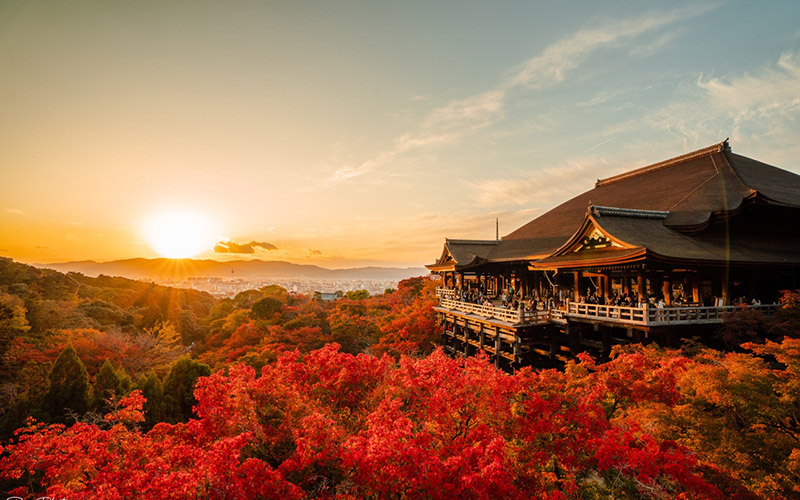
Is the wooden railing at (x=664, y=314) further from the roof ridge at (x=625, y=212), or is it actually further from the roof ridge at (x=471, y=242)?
the roof ridge at (x=471, y=242)

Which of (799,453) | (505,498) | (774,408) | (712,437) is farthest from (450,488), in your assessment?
(774,408)

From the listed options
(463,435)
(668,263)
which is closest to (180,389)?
(463,435)

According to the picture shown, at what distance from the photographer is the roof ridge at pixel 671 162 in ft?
68.7

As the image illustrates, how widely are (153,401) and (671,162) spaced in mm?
35871

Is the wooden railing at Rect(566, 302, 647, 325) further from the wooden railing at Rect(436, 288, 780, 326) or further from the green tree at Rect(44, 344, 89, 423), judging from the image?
the green tree at Rect(44, 344, 89, 423)

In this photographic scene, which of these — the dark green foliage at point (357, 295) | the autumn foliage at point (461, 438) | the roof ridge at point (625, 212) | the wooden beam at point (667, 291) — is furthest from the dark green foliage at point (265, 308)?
the wooden beam at point (667, 291)

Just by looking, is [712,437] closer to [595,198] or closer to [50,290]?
[595,198]

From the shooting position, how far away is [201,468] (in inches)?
223

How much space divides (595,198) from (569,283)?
10.1 metres

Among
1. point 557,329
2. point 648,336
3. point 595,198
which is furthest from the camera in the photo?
point 595,198

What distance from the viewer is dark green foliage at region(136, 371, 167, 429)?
56.5ft

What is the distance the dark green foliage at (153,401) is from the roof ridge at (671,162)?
35.2m

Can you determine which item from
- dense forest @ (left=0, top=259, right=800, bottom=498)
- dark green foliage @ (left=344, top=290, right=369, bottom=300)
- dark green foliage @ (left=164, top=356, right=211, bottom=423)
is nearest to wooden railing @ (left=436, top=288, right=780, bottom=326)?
dense forest @ (left=0, top=259, right=800, bottom=498)

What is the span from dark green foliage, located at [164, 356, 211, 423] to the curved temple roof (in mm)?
17684
